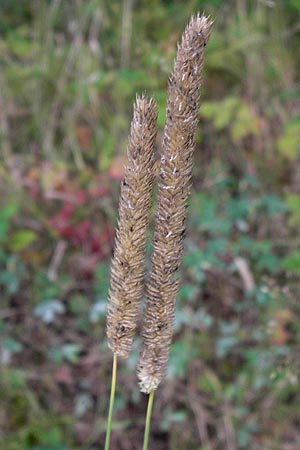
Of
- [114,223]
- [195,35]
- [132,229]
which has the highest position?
[114,223]

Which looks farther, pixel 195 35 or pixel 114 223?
pixel 114 223

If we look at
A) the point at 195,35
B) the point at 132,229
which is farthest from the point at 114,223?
the point at 195,35

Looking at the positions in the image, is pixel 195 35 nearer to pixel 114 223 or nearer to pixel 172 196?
pixel 172 196

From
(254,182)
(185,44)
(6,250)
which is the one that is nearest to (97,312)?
(6,250)

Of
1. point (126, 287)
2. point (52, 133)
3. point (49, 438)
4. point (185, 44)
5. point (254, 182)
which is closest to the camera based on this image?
point (185, 44)

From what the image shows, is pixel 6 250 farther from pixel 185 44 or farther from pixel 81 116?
pixel 185 44

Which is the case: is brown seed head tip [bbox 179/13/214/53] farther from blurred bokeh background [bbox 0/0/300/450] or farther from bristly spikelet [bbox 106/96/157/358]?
blurred bokeh background [bbox 0/0/300/450]

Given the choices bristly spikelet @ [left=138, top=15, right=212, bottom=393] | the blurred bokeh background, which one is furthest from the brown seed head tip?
the blurred bokeh background
